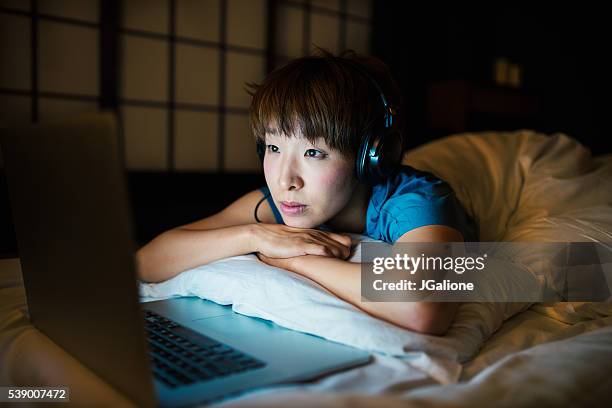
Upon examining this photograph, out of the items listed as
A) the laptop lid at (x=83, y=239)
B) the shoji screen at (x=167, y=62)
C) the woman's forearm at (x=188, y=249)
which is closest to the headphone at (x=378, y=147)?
the woman's forearm at (x=188, y=249)

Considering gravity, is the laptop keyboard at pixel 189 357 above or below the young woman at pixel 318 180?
below

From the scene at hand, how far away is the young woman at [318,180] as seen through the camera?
2.92ft

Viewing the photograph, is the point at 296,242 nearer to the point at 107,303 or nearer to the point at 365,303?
the point at 365,303

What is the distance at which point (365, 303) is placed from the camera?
2.47 feet

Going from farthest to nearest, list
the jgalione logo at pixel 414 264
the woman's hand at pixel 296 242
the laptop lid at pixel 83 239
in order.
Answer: the woman's hand at pixel 296 242 < the jgalione logo at pixel 414 264 < the laptop lid at pixel 83 239

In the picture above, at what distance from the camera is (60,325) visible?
661mm

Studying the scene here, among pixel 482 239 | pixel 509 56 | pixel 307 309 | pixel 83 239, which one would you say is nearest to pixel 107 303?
pixel 83 239

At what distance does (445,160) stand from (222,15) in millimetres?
2050

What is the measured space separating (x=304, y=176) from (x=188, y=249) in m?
0.29

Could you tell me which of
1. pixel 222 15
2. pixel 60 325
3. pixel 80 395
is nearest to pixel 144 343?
pixel 80 395

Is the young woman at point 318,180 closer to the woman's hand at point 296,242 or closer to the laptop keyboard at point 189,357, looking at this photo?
the woman's hand at point 296,242

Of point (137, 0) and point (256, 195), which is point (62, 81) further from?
point (256, 195)

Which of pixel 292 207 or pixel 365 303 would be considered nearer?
pixel 365 303

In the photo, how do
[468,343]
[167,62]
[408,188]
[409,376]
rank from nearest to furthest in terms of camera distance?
[409,376] < [468,343] < [408,188] < [167,62]
